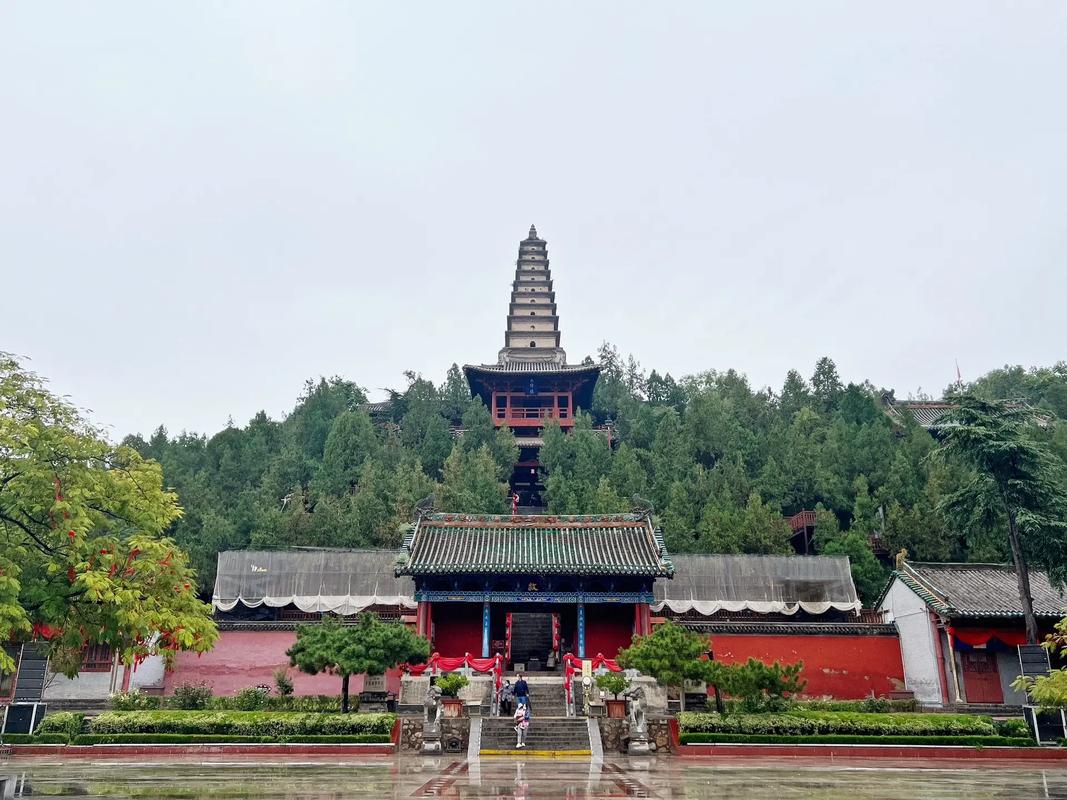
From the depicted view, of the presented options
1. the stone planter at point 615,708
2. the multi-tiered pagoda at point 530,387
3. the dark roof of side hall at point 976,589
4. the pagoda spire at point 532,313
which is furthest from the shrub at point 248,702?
the pagoda spire at point 532,313

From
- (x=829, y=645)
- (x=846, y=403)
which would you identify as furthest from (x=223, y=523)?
(x=846, y=403)

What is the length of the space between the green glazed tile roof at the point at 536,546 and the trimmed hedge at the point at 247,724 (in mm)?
5910

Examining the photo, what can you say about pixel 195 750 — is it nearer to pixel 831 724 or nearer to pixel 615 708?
pixel 615 708

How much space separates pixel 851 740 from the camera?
16.3 metres

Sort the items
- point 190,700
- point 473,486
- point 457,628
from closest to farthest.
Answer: point 190,700 → point 457,628 → point 473,486

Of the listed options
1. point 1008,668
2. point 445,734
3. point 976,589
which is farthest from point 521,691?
point 976,589

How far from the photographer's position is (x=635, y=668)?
18000 millimetres

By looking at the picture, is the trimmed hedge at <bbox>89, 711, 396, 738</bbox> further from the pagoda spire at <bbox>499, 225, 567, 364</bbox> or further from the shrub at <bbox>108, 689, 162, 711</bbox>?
the pagoda spire at <bbox>499, 225, 567, 364</bbox>

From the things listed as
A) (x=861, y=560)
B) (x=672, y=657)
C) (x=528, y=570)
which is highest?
(x=861, y=560)

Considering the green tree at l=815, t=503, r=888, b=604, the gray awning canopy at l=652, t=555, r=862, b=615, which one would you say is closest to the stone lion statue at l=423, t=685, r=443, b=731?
the gray awning canopy at l=652, t=555, r=862, b=615

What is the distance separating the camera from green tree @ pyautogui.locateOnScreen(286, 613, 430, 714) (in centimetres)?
1738

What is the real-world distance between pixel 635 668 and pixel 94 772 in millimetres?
10843

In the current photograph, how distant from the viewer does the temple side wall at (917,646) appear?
2172 cm

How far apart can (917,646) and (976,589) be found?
243 centimetres
